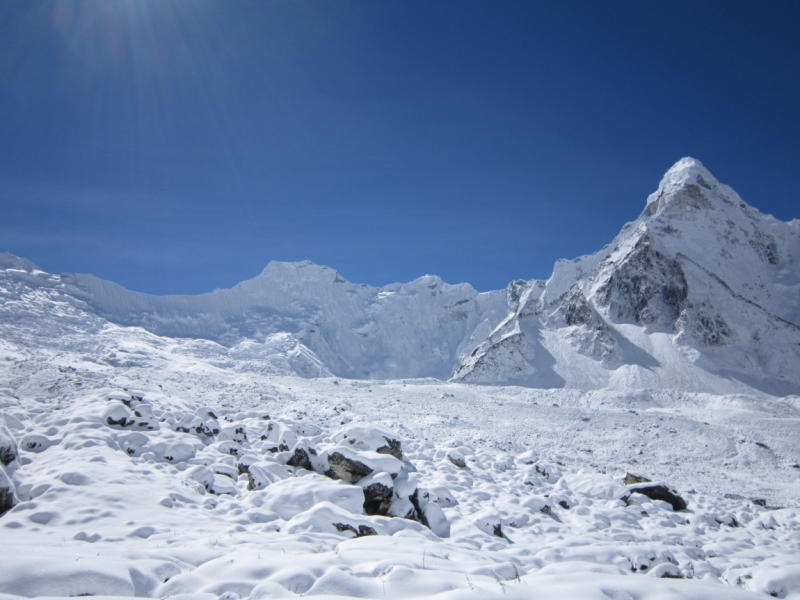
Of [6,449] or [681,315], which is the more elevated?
[681,315]

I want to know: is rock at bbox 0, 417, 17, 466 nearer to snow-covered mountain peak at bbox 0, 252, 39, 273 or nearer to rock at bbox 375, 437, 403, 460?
rock at bbox 375, 437, 403, 460

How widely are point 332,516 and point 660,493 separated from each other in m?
11.7

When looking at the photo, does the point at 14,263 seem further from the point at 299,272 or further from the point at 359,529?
the point at 359,529

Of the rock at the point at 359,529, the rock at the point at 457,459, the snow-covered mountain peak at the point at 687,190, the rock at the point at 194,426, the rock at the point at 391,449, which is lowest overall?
the rock at the point at 359,529

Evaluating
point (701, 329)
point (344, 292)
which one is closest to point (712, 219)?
point (701, 329)

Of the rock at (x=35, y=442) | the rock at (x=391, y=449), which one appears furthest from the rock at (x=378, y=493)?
the rock at (x=35, y=442)

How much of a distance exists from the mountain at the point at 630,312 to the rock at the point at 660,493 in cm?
4624

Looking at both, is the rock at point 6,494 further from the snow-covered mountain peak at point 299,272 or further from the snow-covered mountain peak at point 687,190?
the snow-covered mountain peak at point 299,272

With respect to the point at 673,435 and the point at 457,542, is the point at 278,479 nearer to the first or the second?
the point at 457,542

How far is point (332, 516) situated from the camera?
28.9ft

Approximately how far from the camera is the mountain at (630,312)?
6116cm

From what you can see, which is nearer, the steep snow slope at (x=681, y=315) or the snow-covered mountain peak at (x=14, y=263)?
the steep snow slope at (x=681, y=315)

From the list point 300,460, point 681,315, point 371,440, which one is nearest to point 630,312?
point 681,315

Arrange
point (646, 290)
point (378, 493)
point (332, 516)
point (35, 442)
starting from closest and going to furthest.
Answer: point (332, 516)
point (378, 493)
point (35, 442)
point (646, 290)
